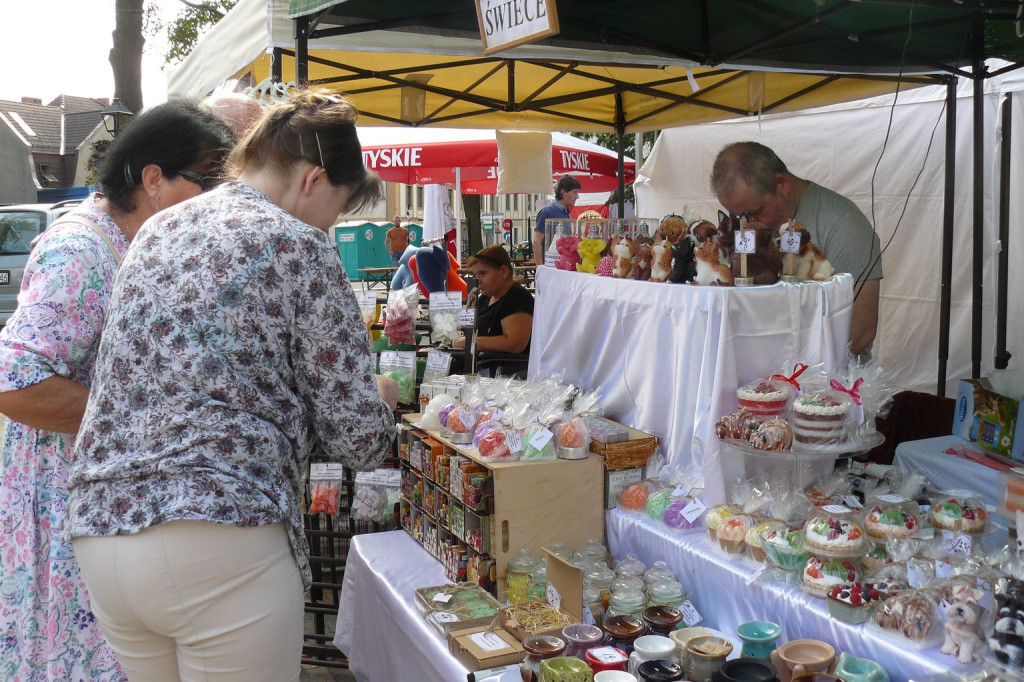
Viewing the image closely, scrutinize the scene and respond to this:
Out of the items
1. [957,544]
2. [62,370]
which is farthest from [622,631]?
[62,370]

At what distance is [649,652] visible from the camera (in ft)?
6.31

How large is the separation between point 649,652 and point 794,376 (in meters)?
0.90

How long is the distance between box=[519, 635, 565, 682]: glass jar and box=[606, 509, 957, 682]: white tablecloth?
469mm

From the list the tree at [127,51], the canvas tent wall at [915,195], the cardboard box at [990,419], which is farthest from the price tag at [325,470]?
the tree at [127,51]

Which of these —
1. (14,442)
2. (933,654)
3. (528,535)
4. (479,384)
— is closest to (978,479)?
(933,654)

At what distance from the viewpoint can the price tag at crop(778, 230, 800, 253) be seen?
8.50 feet

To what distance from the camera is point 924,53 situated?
4391 mm

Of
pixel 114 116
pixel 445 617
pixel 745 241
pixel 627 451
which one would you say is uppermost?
pixel 114 116

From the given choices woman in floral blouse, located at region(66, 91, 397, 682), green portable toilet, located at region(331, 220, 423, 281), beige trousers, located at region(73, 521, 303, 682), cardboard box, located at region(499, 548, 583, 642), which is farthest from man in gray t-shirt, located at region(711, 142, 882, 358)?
green portable toilet, located at region(331, 220, 423, 281)

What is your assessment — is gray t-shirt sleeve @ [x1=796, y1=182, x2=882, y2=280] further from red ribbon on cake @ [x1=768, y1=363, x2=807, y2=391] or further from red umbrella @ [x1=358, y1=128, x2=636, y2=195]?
red umbrella @ [x1=358, y1=128, x2=636, y2=195]

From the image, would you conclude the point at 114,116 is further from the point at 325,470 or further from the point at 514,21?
the point at 514,21

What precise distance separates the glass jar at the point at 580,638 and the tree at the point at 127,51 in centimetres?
956

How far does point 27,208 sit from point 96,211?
1252cm

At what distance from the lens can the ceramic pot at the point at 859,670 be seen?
5.55 feet
